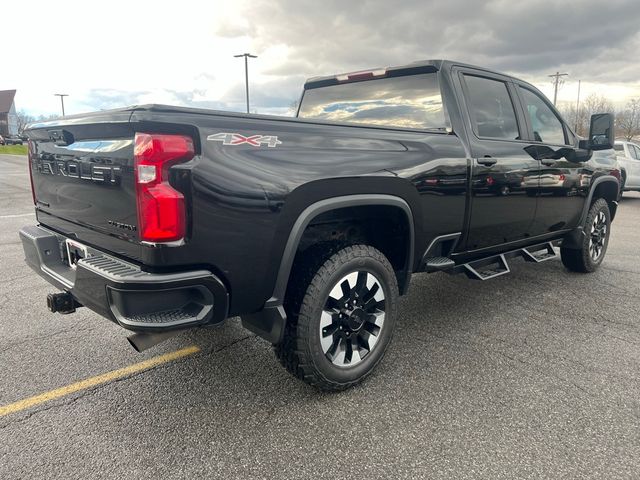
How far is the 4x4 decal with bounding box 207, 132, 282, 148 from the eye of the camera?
6.98ft

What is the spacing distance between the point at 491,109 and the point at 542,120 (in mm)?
923

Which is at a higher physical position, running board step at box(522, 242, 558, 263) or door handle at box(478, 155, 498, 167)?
door handle at box(478, 155, 498, 167)

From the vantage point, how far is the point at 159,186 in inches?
79.9

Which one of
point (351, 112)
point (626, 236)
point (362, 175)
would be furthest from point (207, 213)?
point (626, 236)

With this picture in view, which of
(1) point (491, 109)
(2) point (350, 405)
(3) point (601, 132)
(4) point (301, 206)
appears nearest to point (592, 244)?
(3) point (601, 132)

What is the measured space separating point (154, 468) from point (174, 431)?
0.29 metres

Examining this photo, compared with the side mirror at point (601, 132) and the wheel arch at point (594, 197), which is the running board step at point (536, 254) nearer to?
the wheel arch at point (594, 197)

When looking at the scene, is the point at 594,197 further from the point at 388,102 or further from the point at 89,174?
the point at 89,174

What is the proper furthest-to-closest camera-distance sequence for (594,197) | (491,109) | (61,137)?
1. (594,197)
2. (491,109)
3. (61,137)

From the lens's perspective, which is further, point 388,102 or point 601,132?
point 601,132

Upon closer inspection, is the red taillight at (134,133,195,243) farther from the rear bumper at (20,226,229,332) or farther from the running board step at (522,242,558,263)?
the running board step at (522,242,558,263)

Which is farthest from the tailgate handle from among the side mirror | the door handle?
the side mirror

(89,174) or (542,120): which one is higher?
(542,120)

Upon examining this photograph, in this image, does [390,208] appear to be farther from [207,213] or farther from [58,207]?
[58,207]
